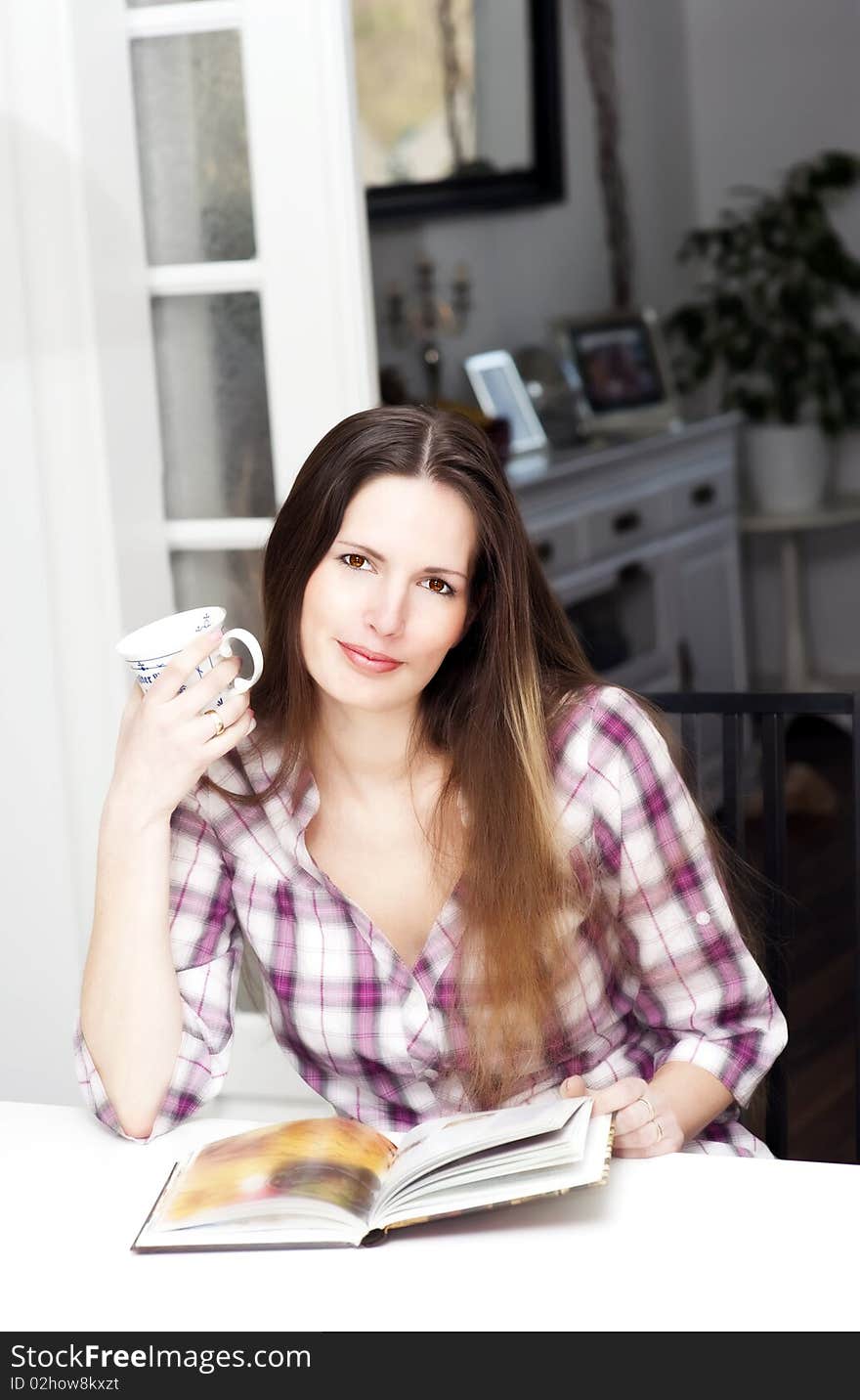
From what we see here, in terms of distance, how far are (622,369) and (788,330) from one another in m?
0.52

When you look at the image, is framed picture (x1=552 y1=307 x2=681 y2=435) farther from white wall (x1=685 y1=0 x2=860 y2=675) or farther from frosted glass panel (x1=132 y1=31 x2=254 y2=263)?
frosted glass panel (x1=132 y1=31 x2=254 y2=263)

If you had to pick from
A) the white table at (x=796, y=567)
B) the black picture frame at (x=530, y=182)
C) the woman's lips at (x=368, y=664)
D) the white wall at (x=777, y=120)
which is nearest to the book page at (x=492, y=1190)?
the woman's lips at (x=368, y=664)

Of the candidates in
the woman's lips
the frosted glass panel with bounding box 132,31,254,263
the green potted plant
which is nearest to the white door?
the frosted glass panel with bounding box 132,31,254,263

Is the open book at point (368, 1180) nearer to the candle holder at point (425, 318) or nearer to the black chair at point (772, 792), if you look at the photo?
the black chair at point (772, 792)

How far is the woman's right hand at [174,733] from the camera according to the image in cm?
127

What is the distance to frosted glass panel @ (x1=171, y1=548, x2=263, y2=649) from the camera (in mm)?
2258

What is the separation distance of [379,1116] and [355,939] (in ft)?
0.55

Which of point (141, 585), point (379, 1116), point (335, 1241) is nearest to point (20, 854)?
point (141, 585)

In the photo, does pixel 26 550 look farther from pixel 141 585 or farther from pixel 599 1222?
pixel 599 1222

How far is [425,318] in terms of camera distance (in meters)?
3.94

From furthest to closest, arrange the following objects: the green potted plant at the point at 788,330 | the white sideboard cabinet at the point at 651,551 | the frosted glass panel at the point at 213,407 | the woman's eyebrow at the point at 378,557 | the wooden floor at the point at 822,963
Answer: the green potted plant at the point at 788,330, the white sideboard cabinet at the point at 651,551, the wooden floor at the point at 822,963, the frosted glass panel at the point at 213,407, the woman's eyebrow at the point at 378,557

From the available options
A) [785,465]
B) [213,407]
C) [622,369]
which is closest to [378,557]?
[213,407]

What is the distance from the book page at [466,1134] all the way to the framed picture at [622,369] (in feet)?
10.5

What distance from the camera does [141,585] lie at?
2229 mm
